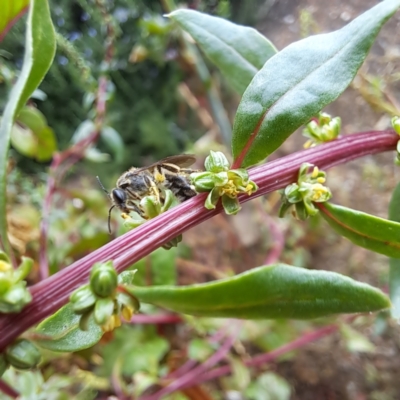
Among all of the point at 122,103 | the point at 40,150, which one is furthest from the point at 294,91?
the point at 122,103

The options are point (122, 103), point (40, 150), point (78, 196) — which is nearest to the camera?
point (40, 150)

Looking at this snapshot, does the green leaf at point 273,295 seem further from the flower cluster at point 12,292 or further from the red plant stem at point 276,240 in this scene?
the red plant stem at point 276,240

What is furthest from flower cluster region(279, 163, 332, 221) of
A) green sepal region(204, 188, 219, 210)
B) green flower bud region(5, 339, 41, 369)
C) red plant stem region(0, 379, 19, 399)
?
red plant stem region(0, 379, 19, 399)

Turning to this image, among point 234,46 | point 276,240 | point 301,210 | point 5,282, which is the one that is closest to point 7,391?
point 5,282

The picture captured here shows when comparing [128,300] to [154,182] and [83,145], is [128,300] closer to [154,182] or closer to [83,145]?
[154,182]

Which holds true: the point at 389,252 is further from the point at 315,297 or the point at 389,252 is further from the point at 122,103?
the point at 122,103

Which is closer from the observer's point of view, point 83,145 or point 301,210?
point 301,210
